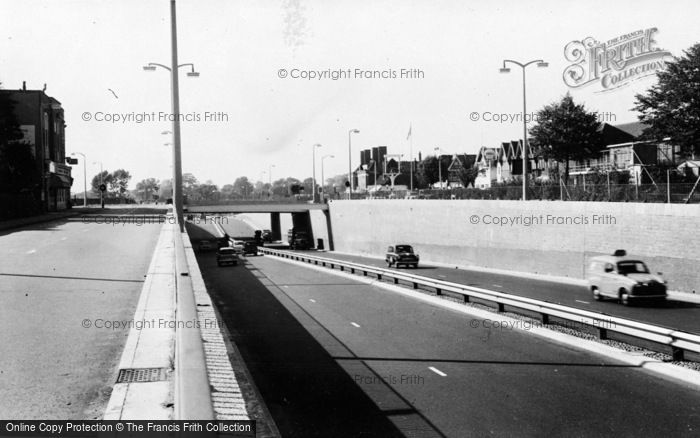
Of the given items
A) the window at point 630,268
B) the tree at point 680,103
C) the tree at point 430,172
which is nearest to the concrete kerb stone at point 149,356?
the window at point 630,268

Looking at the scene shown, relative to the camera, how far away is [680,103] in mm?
45969

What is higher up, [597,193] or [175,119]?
[175,119]

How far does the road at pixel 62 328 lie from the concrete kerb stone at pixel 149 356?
0.27 m

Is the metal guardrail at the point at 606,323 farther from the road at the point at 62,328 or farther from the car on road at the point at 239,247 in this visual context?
the car on road at the point at 239,247

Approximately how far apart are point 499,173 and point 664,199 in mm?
74045

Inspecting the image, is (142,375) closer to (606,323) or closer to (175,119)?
(606,323)

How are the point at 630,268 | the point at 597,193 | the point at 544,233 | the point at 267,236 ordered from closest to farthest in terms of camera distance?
the point at 630,268, the point at 597,193, the point at 544,233, the point at 267,236

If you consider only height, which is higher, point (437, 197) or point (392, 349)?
point (437, 197)

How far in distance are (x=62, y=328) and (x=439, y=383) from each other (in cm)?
691

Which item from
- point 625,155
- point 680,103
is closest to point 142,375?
point 680,103

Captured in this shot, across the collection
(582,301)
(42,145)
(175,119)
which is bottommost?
(582,301)

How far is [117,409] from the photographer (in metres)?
6.62

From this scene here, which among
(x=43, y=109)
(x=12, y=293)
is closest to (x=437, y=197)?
(x=12, y=293)

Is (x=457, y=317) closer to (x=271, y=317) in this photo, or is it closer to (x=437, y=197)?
(x=271, y=317)
